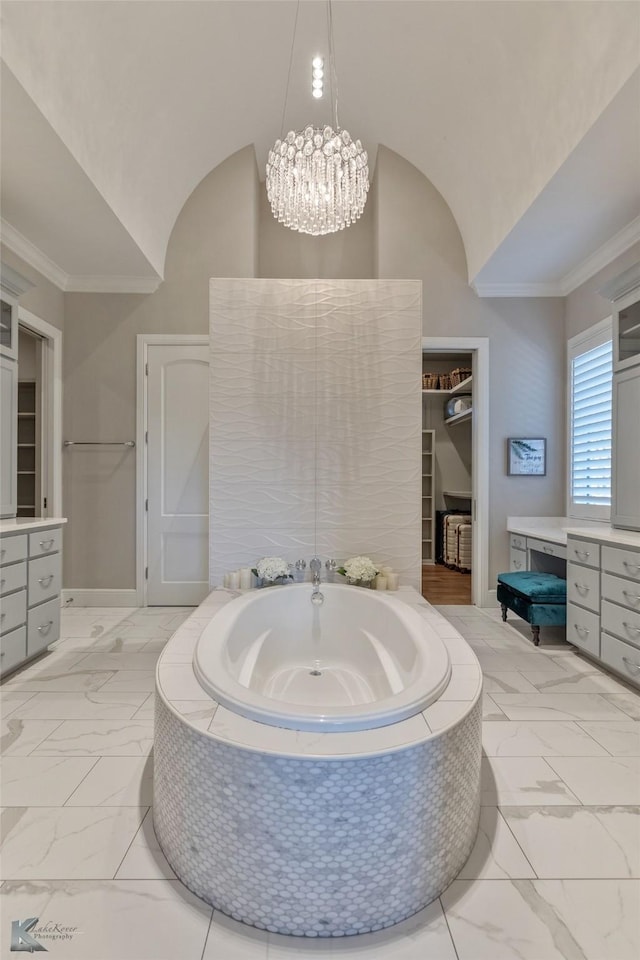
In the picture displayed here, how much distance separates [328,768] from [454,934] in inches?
20.4

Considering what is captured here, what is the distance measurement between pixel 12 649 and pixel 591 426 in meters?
4.19

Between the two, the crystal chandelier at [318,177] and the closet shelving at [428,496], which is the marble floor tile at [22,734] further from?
the closet shelving at [428,496]

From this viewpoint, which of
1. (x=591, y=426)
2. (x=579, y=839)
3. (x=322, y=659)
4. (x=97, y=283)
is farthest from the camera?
(x=97, y=283)

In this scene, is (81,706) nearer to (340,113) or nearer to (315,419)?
(315,419)

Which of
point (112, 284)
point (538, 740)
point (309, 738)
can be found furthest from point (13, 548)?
point (538, 740)

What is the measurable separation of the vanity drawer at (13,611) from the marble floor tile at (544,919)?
238 centimetres

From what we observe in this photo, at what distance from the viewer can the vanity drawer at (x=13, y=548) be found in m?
2.39

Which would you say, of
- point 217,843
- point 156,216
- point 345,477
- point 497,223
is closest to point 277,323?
point 345,477

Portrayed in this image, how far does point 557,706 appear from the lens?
2.24 meters

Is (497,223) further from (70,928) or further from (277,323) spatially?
(70,928)

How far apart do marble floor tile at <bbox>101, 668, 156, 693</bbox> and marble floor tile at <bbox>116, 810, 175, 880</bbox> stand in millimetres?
1040

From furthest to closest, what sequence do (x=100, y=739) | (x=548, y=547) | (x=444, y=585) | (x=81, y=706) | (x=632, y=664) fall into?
(x=444, y=585)
(x=548, y=547)
(x=632, y=664)
(x=81, y=706)
(x=100, y=739)

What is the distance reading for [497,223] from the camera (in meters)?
3.25

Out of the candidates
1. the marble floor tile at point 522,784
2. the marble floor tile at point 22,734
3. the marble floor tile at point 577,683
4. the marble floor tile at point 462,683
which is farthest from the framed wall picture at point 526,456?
the marble floor tile at point 22,734
